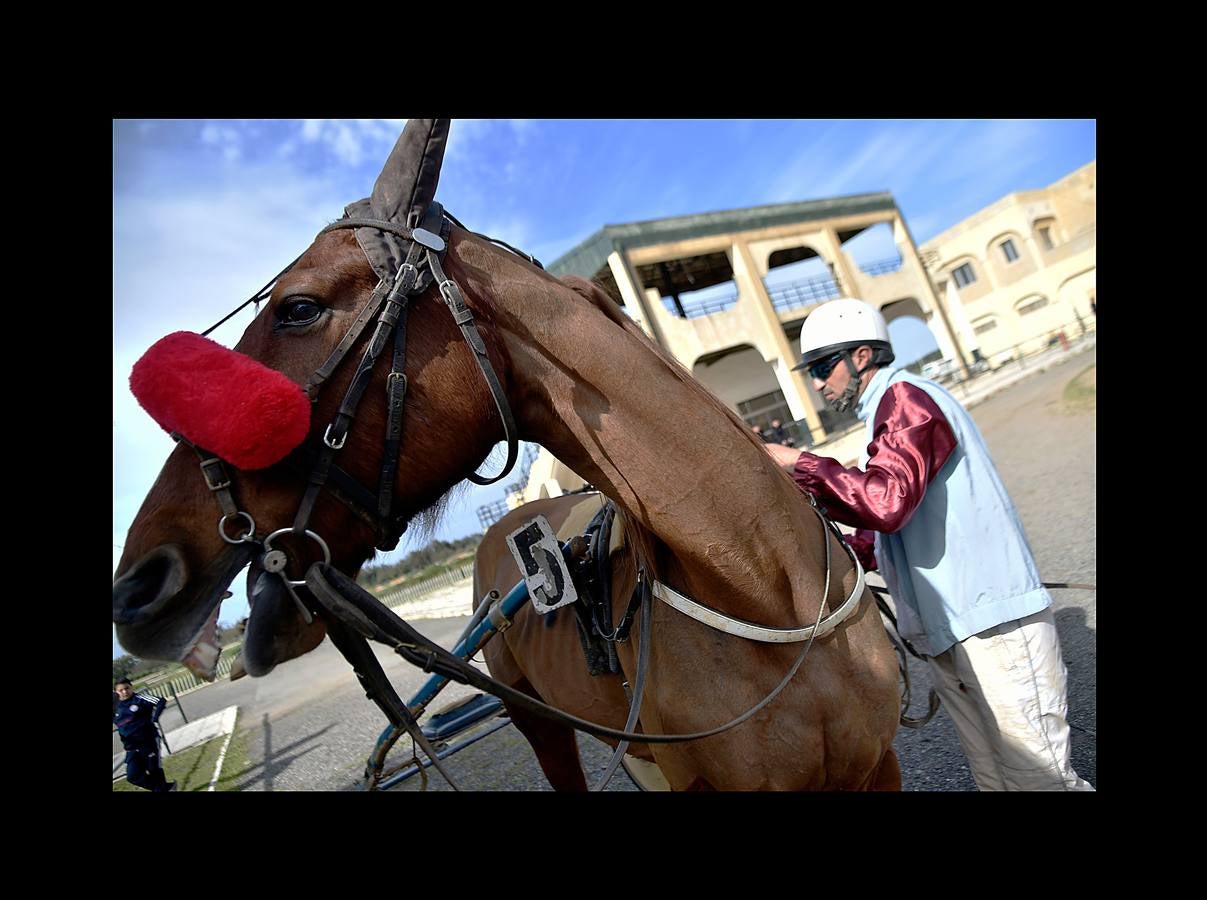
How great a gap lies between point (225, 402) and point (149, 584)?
0.39 m

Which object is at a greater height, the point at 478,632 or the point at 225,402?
the point at 225,402

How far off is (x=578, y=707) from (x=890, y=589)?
126 centimetres

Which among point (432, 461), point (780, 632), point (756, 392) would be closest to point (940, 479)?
point (780, 632)

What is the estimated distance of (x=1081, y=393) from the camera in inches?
489

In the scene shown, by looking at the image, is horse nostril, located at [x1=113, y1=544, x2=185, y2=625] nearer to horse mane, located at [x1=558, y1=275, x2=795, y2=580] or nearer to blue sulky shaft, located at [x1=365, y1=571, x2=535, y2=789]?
blue sulky shaft, located at [x1=365, y1=571, x2=535, y2=789]

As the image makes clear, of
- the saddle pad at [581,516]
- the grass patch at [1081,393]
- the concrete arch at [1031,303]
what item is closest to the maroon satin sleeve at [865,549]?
the saddle pad at [581,516]

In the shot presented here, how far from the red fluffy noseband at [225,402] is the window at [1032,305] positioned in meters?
36.8

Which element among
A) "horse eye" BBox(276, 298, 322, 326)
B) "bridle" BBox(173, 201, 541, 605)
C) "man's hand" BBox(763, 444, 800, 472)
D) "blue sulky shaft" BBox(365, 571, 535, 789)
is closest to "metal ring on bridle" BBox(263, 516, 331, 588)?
"bridle" BBox(173, 201, 541, 605)

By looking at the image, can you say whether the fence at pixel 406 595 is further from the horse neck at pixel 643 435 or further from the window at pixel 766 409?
the horse neck at pixel 643 435

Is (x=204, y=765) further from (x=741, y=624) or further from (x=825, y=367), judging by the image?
(x=825, y=367)

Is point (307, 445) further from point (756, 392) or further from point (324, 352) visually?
point (756, 392)

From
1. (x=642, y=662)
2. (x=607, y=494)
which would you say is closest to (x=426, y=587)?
(x=642, y=662)

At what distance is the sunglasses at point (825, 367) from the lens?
228cm
